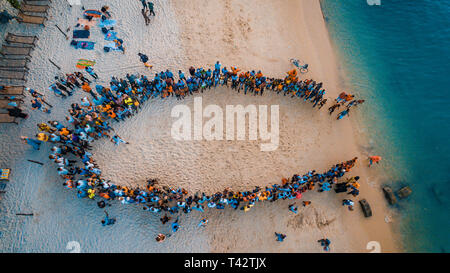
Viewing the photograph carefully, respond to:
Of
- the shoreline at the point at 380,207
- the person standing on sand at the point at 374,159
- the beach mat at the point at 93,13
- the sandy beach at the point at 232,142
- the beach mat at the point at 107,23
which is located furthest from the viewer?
the beach mat at the point at 93,13

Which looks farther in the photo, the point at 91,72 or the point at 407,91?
the point at 407,91

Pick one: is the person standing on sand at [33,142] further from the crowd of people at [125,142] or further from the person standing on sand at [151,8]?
the person standing on sand at [151,8]

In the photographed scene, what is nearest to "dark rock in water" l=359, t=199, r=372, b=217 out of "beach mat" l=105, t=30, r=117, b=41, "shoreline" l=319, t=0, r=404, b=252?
"shoreline" l=319, t=0, r=404, b=252

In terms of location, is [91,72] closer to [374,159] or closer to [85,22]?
[85,22]

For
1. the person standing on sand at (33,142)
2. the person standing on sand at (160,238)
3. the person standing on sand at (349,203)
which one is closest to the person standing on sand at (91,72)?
the person standing on sand at (33,142)

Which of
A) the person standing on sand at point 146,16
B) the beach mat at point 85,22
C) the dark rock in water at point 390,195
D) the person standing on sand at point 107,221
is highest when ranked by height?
the person standing on sand at point 146,16

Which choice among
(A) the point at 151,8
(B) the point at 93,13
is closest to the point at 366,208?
(A) the point at 151,8
